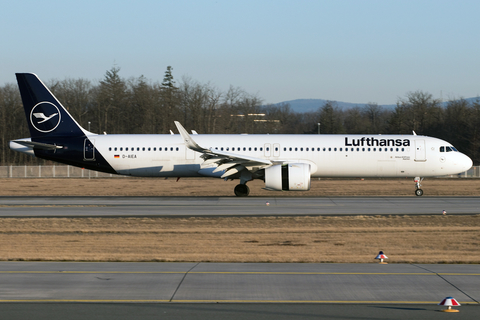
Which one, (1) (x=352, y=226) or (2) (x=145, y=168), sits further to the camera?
(2) (x=145, y=168)

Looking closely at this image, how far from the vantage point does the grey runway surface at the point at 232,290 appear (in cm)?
736

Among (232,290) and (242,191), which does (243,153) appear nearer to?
(242,191)

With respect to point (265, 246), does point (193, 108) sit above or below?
above

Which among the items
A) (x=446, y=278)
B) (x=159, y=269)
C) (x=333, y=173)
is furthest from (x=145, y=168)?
(x=446, y=278)

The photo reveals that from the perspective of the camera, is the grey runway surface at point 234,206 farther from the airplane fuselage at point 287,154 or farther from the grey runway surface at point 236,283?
the grey runway surface at point 236,283

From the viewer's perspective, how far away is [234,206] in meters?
24.6

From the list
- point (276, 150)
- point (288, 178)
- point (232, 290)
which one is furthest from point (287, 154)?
point (232, 290)

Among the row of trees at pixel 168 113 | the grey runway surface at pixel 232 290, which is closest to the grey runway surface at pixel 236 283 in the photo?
the grey runway surface at pixel 232 290

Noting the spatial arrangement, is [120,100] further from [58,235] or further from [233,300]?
[233,300]

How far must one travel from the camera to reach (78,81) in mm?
91188

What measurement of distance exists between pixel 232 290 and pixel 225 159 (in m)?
20.1

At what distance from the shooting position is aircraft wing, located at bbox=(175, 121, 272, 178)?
27938 millimetres

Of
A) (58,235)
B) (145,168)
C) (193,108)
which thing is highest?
(193,108)

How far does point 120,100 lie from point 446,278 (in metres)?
81.3
